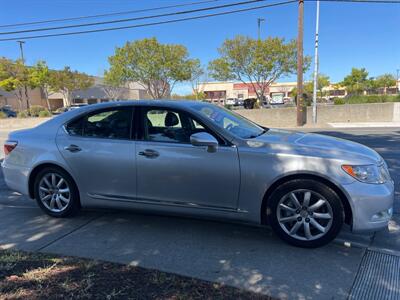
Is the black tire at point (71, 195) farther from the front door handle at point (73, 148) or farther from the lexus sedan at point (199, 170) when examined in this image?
the front door handle at point (73, 148)

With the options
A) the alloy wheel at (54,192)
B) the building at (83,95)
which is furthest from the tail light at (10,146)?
the building at (83,95)

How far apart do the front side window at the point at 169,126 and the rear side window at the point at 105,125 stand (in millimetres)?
244

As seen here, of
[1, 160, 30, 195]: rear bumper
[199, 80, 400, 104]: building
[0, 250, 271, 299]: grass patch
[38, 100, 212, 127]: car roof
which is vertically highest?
[199, 80, 400, 104]: building

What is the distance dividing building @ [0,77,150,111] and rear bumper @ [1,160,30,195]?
2096 inches

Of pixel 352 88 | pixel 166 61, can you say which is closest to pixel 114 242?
pixel 166 61

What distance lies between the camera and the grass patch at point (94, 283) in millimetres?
2709

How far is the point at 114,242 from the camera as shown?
3.82 meters

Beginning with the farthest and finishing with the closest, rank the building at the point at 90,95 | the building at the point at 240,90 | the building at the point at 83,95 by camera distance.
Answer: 1. the building at the point at 240,90
2. the building at the point at 90,95
3. the building at the point at 83,95

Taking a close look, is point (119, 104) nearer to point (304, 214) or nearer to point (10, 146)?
point (10, 146)

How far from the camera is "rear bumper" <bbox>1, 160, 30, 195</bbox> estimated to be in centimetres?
460

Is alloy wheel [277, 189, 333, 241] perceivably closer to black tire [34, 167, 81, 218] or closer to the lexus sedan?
the lexus sedan

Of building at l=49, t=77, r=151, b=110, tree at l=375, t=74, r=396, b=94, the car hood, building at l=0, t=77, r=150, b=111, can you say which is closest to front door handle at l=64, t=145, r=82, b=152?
the car hood

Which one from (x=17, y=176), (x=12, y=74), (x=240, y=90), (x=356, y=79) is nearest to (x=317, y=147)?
(x=17, y=176)

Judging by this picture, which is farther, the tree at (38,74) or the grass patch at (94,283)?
the tree at (38,74)
